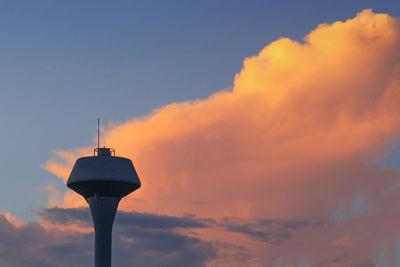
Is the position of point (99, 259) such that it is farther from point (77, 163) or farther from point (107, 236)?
point (77, 163)

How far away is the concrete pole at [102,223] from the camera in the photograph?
145750 mm

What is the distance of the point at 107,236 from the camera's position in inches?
5778

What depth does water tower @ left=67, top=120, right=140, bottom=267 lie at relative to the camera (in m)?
146

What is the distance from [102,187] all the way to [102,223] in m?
4.91

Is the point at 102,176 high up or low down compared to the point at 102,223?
up

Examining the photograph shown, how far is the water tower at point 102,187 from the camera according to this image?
146m

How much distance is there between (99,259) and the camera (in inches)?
5719

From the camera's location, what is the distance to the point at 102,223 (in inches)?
5787

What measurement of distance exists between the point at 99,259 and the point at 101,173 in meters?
11.3

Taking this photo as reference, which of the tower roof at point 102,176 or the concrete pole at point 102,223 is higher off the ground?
the tower roof at point 102,176

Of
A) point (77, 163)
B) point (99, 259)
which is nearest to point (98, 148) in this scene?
point (77, 163)

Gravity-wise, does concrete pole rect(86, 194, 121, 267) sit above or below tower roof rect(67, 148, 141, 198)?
below

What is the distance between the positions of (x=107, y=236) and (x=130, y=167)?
985 centimetres

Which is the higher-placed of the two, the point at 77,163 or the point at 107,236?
the point at 77,163
